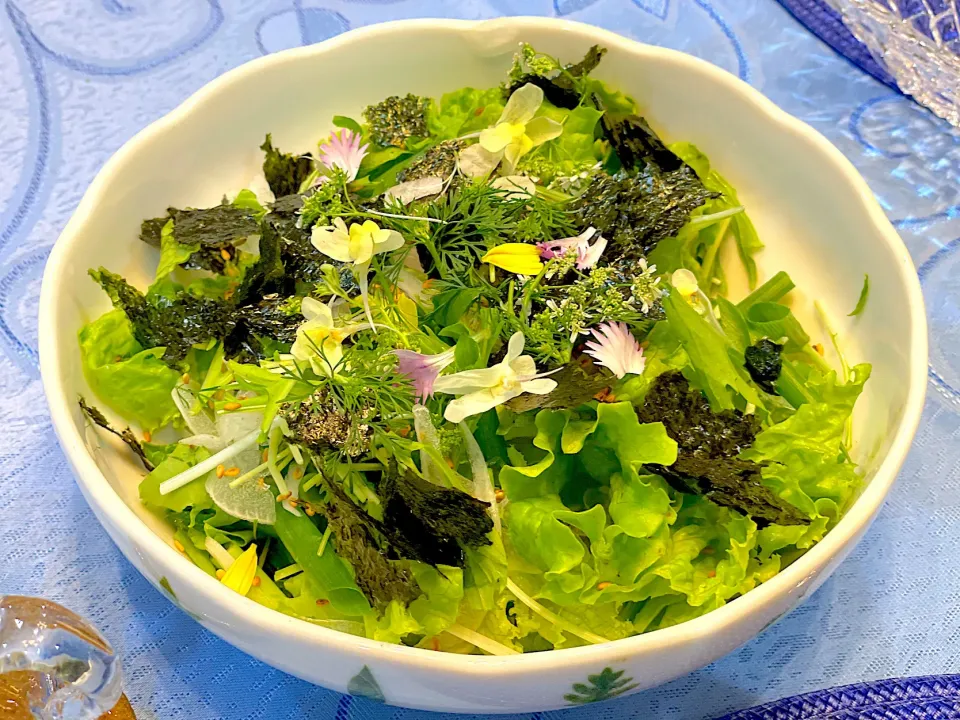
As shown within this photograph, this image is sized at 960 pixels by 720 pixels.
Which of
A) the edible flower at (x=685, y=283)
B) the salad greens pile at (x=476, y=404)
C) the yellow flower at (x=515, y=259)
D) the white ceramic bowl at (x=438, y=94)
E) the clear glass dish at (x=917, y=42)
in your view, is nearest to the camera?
the white ceramic bowl at (x=438, y=94)

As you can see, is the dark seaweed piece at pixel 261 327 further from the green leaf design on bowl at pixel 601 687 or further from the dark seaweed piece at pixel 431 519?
the green leaf design on bowl at pixel 601 687

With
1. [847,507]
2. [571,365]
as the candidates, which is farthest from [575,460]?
[847,507]

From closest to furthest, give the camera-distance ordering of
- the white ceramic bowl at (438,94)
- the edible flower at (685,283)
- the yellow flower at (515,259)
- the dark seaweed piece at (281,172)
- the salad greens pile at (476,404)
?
the white ceramic bowl at (438,94) < the salad greens pile at (476,404) < the yellow flower at (515,259) < the edible flower at (685,283) < the dark seaweed piece at (281,172)

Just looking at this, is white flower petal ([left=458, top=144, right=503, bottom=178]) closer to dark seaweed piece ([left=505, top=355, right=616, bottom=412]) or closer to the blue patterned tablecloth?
dark seaweed piece ([left=505, top=355, right=616, bottom=412])

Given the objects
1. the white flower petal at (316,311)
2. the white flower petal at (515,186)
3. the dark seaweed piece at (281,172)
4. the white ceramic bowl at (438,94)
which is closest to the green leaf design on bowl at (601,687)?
the white ceramic bowl at (438,94)

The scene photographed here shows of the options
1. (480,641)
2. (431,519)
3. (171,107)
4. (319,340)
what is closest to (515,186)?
(319,340)

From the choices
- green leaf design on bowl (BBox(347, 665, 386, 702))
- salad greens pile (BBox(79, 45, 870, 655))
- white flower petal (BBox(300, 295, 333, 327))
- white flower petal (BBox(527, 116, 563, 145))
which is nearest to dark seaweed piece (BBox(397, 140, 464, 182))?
salad greens pile (BBox(79, 45, 870, 655))

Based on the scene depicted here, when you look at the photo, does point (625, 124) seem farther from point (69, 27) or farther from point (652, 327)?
point (69, 27)
